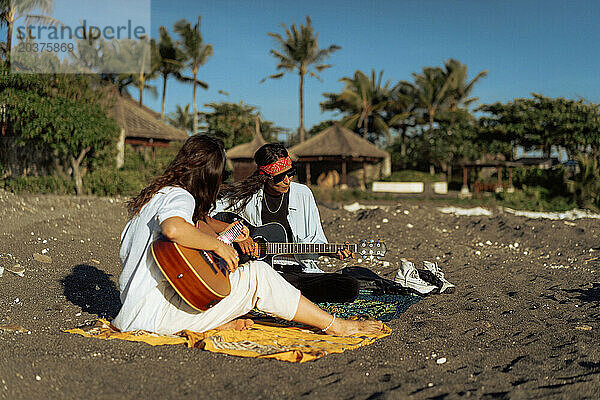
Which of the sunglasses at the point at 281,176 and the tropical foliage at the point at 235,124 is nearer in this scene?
the sunglasses at the point at 281,176

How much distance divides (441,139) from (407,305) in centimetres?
3473

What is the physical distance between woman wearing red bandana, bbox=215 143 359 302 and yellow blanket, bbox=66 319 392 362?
676mm

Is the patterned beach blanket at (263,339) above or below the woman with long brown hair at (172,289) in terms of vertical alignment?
below

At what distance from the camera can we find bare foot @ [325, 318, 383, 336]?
3469 millimetres

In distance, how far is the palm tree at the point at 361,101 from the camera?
138 ft

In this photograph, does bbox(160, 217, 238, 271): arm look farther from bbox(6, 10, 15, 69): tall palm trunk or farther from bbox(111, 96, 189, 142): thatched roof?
bbox(111, 96, 189, 142): thatched roof

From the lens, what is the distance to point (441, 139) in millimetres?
38125

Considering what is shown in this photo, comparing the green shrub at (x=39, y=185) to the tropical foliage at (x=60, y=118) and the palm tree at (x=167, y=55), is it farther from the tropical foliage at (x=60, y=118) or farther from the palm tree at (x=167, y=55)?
the palm tree at (x=167, y=55)

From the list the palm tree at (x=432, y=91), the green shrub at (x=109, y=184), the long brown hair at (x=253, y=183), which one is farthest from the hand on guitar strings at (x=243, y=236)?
the palm tree at (x=432, y=91)

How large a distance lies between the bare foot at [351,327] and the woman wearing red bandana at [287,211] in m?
0.65

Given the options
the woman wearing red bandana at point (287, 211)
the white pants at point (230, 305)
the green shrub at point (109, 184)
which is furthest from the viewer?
the green shrub at point (109, 184)

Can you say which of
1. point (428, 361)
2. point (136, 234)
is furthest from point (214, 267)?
point (428, 361)

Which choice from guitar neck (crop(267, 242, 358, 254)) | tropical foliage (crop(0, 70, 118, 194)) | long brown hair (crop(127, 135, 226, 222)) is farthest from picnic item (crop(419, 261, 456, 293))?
tropical foliage (crop(0, 70, 118, 194))

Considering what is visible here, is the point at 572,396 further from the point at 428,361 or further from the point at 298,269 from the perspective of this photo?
the point at 298,269
